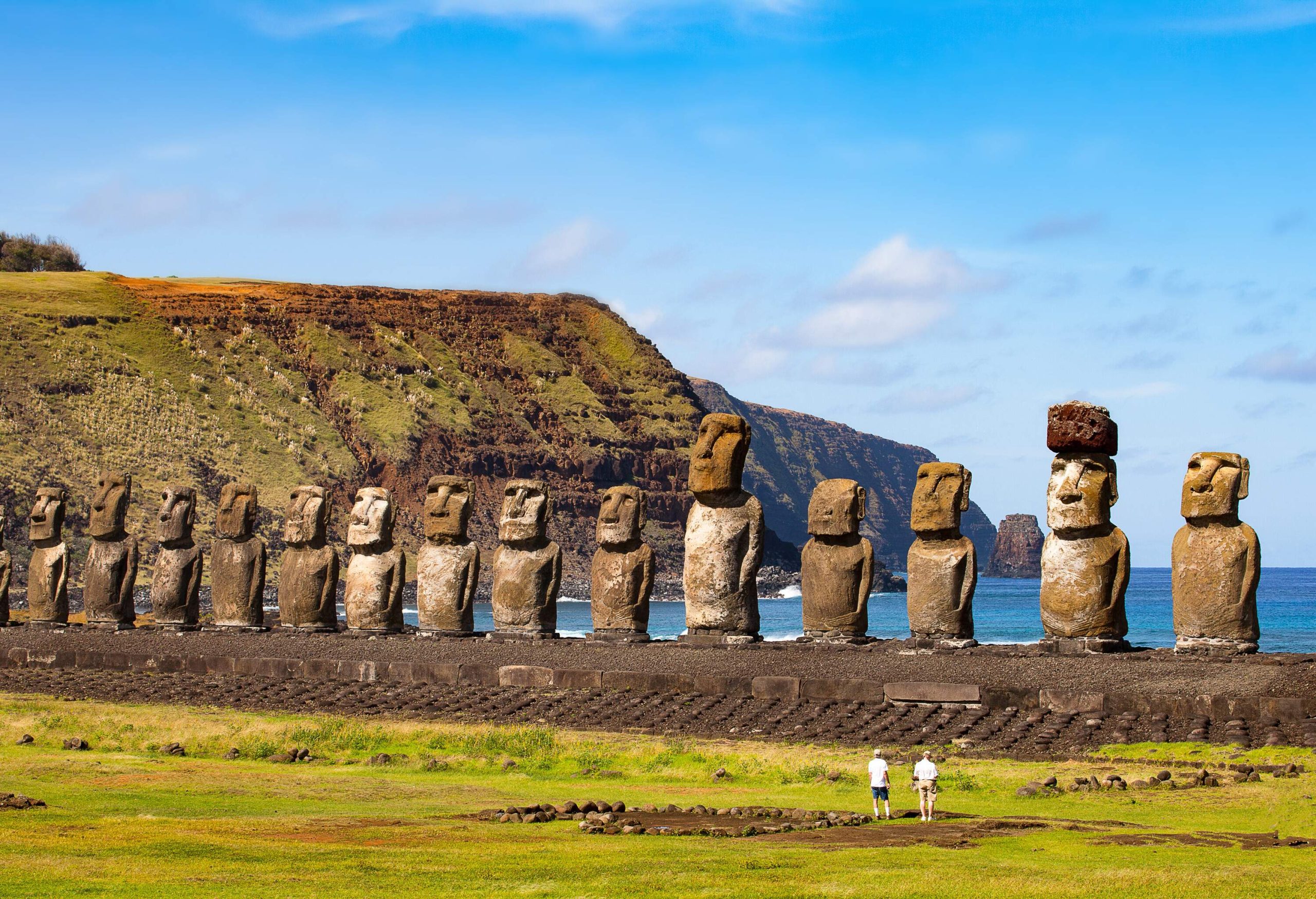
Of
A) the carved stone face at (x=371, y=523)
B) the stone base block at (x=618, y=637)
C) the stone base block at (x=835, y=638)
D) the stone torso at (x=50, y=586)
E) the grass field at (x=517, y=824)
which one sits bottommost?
the grass field at (x=517, y=824)

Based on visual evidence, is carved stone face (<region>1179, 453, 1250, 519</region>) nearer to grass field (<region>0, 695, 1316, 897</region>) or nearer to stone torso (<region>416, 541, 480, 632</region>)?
grass field (<region>0, 695, 1316, 897</region>)

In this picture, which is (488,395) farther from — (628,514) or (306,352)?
(628,514)

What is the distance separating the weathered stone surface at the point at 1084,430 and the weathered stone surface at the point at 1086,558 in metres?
0.13

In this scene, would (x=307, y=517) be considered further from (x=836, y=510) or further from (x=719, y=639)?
(x=836, y=510)

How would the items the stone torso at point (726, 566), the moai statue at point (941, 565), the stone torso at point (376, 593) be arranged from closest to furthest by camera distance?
the moai statue at point (941, 565), the stone torso at point (726, 566), the stone torso at point (376, 593)

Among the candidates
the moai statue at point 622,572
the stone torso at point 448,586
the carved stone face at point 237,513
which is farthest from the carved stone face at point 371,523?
the moai statue at point 622,572

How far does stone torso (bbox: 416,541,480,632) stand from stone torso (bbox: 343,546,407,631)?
2.52 ft

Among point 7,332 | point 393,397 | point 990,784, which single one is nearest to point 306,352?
point 393,397

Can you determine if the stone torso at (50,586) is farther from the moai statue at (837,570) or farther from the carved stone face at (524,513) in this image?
the moai statue at (837,570)

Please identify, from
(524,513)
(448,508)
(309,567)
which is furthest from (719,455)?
(309,567)

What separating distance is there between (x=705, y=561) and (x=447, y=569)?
4.25 meters

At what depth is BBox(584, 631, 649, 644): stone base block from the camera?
1977 centimetres

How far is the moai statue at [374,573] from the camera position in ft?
73.8

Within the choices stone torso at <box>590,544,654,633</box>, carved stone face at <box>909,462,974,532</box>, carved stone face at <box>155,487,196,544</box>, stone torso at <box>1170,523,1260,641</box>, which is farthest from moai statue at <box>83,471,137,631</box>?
stone torso at <box>1170,523,1260,641</box>
